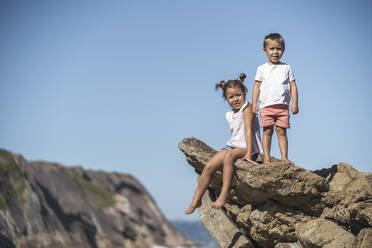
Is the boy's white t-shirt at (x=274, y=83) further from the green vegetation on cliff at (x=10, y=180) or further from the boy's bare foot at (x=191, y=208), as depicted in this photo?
the green vegetation on cliff at (x=10, y=180)

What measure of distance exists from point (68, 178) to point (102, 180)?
11.0 meters

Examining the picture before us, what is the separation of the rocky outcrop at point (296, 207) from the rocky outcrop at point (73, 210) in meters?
17.4

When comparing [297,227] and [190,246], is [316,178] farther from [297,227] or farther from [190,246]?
[190,246]

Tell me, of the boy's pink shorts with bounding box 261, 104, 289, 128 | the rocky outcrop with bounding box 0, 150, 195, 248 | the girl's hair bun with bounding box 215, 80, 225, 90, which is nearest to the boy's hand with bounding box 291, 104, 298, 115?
the boy's pink shorts with bounding box 261, 104, 289, 128

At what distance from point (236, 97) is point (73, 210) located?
26162 millimetres

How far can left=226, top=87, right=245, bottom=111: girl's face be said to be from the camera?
7.95 meters

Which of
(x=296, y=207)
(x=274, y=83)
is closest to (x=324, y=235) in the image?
(x=296, y=207)

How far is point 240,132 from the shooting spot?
7758 millimetres

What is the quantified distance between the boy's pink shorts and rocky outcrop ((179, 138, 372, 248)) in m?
0.93

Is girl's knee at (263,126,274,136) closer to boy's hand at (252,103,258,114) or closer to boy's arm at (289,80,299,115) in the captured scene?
boy's hand at (252,103,258,114)

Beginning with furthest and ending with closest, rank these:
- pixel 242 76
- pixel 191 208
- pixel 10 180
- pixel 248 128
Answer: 1. pixel 10 180
2. pixel 242 76
3. pixel 248 128
4. pixel 191 208

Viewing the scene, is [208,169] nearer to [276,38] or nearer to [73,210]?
[276,38]

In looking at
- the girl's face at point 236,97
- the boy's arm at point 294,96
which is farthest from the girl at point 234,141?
the boy's arm at point 294,96

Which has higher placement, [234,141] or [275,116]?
[275,116]
